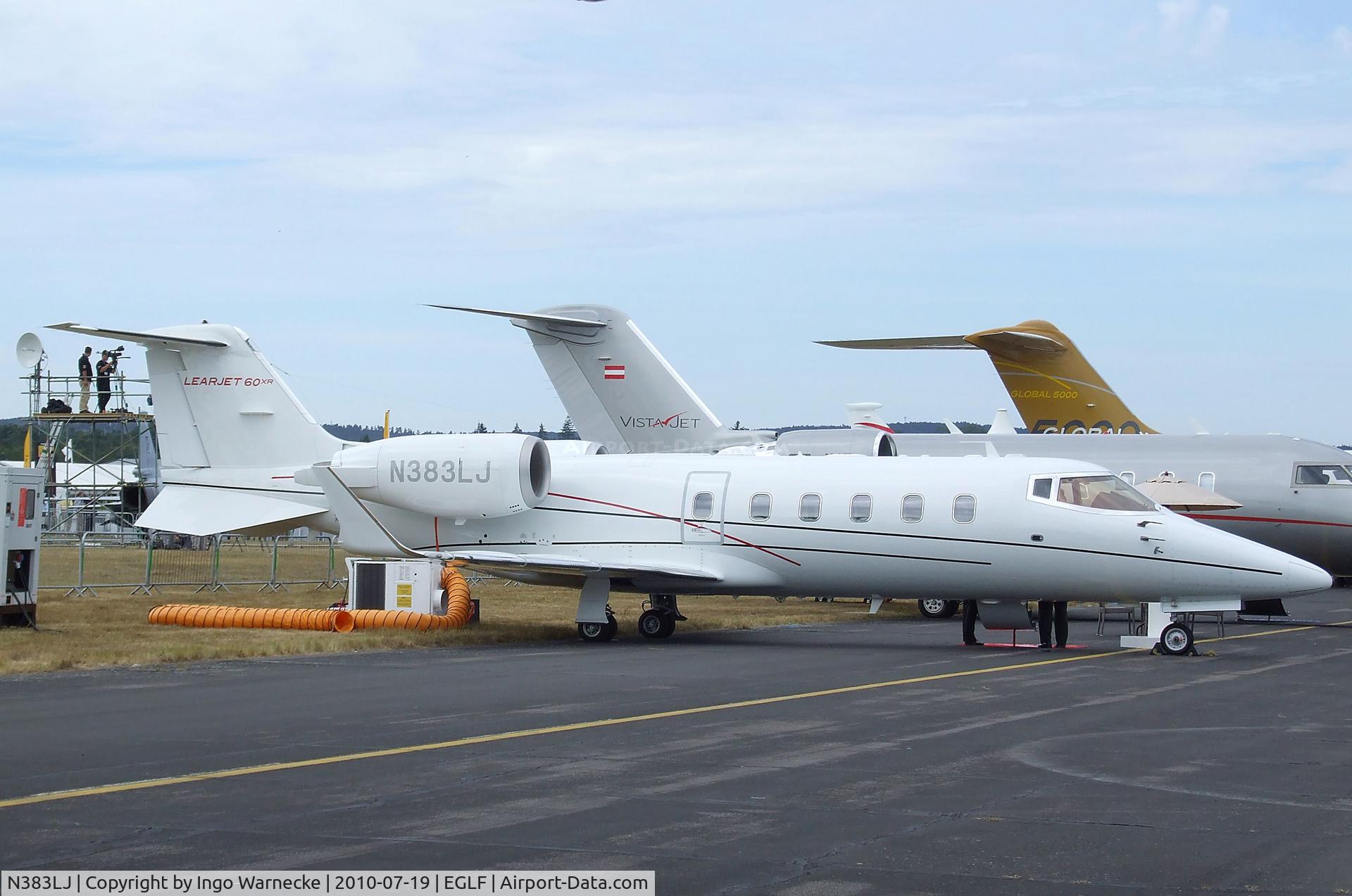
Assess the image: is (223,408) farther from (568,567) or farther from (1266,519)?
(1266,519)

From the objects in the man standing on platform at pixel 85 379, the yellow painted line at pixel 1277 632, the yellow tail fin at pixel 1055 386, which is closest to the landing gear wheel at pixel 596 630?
the yellow painted line at pixel 1277 632

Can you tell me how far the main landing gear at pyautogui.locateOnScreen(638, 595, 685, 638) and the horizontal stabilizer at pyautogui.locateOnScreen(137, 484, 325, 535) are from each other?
18.5 ft

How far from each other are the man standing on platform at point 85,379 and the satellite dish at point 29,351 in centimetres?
135

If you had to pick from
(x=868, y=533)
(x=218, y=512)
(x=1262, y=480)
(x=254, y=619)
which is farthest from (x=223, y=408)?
(x=1262, y=480)

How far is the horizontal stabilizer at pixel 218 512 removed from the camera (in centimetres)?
2430

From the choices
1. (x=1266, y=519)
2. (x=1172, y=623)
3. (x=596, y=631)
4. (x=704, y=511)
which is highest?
(x=1266, y=519)

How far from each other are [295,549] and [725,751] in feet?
183

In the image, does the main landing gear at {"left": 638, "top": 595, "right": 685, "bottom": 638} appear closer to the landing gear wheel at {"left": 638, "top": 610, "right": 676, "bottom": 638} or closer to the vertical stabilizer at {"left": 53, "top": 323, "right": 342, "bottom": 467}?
the landing gear wheel at {"left": 638, "top": 610, "right": 676, "bottom": 638}

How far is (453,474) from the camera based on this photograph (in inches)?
907

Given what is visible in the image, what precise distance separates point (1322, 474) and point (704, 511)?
45.1 ft

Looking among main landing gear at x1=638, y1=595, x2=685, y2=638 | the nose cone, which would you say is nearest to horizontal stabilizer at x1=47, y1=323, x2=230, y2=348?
main landing gear at x1=638, y1=595, x2=685, y2=638

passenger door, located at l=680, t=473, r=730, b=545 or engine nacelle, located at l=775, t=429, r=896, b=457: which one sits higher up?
engine nacelle, located at l=775, t=429, r=896, b=457

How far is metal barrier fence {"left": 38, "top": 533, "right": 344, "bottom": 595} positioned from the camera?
113ft

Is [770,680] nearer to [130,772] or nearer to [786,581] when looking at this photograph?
[786,581]
